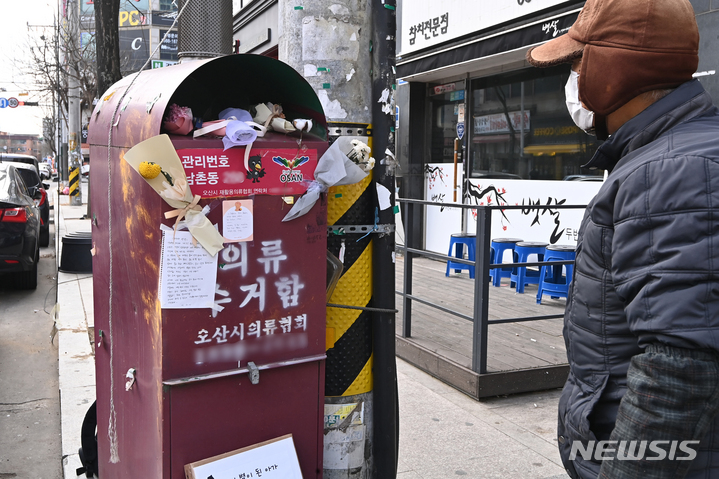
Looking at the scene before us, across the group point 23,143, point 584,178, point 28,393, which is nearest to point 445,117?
point 584,178

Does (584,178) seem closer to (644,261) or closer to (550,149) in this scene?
(550,149)

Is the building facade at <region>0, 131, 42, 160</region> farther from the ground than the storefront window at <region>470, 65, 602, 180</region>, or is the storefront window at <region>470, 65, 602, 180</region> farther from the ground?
the building facade at <region>0, 131, 42, 160</region>

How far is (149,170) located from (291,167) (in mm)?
489

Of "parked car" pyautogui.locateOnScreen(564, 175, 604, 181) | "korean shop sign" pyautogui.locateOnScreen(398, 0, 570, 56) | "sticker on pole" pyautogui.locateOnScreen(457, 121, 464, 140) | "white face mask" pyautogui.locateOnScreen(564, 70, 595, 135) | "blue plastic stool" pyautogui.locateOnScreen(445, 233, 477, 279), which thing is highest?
"korean shop sign" pyautogui.locateOnScreen(398, 0, 570, 56)

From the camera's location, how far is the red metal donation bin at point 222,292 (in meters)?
2.14

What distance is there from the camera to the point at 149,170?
2.06 m

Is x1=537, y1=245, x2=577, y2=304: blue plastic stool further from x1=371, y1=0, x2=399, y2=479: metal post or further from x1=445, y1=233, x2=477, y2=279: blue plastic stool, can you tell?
x1=371, y1=0, x2=399, y2=479: metal post

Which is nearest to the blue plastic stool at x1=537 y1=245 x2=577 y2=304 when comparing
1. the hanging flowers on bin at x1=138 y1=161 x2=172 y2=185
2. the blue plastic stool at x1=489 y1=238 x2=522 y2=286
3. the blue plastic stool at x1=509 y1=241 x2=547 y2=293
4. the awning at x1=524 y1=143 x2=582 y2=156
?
the blue plastic stool at x1=509 y1=241 x2=547 y2=293

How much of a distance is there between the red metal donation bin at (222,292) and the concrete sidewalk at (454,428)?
1.54m

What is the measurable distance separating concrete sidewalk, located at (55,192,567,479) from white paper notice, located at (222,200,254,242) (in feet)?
6.75

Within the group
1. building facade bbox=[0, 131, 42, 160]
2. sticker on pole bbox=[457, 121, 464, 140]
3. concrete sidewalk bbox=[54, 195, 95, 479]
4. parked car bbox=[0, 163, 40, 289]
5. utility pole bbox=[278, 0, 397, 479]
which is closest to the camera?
utility pole bbox=[278, 0, 397, 479]

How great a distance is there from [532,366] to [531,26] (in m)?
4.32

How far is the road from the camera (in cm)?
419

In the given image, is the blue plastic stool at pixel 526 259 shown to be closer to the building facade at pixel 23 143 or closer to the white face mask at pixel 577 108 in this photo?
the white face mask at pixel 577 108
